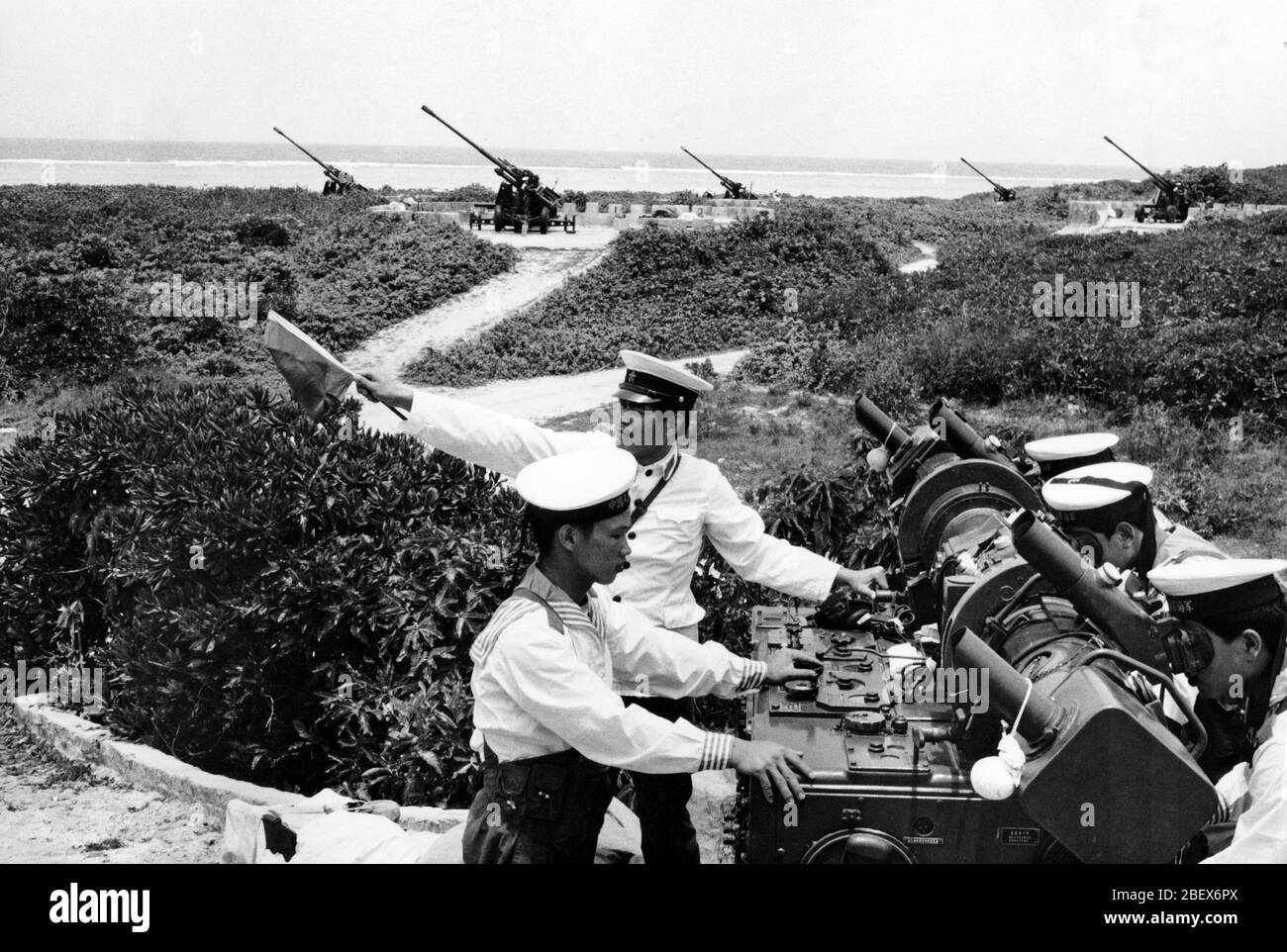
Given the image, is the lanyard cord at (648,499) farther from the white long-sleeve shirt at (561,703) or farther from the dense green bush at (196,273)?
the dense green bush at (196,273)

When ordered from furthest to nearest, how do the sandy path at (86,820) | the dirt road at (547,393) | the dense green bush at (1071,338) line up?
the dirt road at (547,393), the dense green bush at (1071,338), the sandy path at (86,820)

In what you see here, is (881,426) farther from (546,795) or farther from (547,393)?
(547,393)

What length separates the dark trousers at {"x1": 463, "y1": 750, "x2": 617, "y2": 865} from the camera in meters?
3.08

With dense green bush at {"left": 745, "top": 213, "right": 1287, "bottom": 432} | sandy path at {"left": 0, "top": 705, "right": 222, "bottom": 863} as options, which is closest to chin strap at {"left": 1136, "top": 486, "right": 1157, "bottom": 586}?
sandy path at {"left": 0, "top": 705, "right": 222, "bottom": 863}

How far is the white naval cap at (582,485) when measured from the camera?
3.08m

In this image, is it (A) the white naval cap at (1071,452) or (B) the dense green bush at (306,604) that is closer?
(A) the white naval cap at (1071,452)

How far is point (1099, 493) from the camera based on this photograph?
3.65m

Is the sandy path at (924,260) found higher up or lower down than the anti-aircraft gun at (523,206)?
lower down

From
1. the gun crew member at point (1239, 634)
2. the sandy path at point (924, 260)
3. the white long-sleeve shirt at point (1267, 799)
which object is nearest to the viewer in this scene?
the white long-sleeve shirt at point (1267, 799)

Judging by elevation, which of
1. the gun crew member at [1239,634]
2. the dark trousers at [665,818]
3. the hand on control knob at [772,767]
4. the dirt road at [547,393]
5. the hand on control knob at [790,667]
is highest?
the gun crew member at [1239,634]

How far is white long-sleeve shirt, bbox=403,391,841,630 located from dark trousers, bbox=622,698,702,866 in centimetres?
56

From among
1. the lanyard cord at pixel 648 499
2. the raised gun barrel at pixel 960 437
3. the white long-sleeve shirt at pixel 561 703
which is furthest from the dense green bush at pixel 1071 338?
the white long-sleeve shirt at pixel 561 703

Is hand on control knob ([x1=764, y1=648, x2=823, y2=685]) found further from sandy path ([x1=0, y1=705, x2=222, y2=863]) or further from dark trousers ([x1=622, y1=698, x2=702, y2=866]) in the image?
sandy path ([x1=0, y1=705, x2=222, y2=863])

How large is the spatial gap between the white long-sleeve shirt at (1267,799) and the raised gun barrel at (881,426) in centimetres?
183
